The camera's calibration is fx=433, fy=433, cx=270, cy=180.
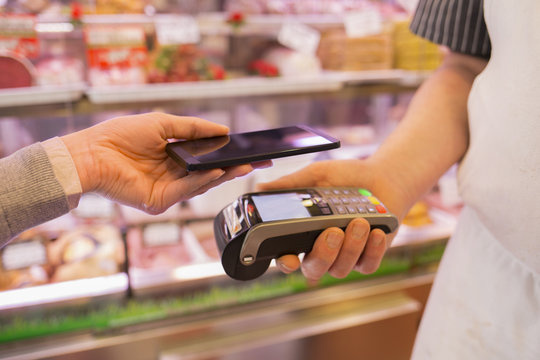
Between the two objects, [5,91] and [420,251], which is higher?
[5,91]

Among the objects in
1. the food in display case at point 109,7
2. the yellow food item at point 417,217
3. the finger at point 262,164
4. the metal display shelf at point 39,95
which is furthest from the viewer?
the yellow food item at point 417,217

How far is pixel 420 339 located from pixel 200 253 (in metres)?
0.96

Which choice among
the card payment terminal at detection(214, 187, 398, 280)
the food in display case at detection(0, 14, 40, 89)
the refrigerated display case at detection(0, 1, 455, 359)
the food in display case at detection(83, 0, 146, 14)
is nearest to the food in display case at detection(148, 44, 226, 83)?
the refrigerated display case at detection(0, 1, 455, 359)

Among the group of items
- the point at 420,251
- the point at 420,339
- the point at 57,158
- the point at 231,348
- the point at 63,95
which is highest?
the point at 57,158

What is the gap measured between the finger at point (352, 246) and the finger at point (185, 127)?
0.96ft

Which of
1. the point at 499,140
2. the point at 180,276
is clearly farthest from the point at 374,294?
Result: the point at 499,140

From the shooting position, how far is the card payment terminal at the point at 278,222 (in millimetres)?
686

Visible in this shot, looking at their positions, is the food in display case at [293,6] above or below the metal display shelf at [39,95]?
above

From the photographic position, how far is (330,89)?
5.90 feet

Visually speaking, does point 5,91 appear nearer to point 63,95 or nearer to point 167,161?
point 63,95

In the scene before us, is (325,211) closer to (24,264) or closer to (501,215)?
(501,215)

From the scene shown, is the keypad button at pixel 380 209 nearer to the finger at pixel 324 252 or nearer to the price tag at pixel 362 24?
the finger at pixel 324 252

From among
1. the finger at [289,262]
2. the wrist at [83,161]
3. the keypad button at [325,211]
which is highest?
the wrist at [83,161]

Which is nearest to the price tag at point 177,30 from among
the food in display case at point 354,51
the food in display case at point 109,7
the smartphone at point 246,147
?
the food in display case at point 109,7
